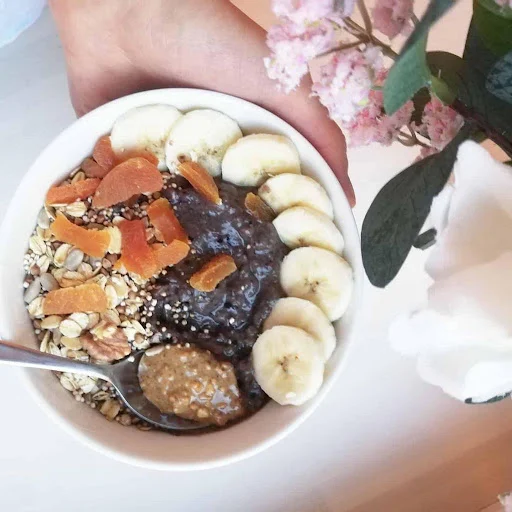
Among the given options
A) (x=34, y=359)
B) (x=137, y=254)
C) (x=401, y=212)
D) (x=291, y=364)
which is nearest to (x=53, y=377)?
(x=34, y=359)

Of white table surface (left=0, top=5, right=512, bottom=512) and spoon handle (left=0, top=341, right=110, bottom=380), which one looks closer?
spoon handle (left=0, top=341, right=110, bottom=380)

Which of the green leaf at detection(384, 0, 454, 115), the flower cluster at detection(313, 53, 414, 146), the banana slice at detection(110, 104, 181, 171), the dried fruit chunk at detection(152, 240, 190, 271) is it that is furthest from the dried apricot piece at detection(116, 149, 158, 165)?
the green leaf at detection(384, 0, 454, 115)

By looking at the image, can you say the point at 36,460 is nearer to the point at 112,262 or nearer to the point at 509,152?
the point at 112,262

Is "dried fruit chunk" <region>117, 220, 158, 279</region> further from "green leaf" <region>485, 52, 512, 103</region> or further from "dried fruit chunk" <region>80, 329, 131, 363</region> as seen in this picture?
"green leaf" <region>485, 52, 512, 103</region>

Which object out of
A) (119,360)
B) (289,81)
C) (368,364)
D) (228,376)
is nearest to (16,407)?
(119,360)

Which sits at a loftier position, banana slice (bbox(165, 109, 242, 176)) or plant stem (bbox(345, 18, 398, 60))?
banana slice (bbox(165, 109, 242, 176))

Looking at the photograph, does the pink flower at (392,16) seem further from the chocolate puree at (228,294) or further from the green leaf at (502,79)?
the chocolate puree at (228,294)

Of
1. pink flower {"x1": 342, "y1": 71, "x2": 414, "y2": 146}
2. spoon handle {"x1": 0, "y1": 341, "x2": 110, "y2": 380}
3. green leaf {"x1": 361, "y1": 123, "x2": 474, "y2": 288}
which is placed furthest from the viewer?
spoon handle {"x1": 0, "y1": 341, "x2": 110, "y2": 380}
